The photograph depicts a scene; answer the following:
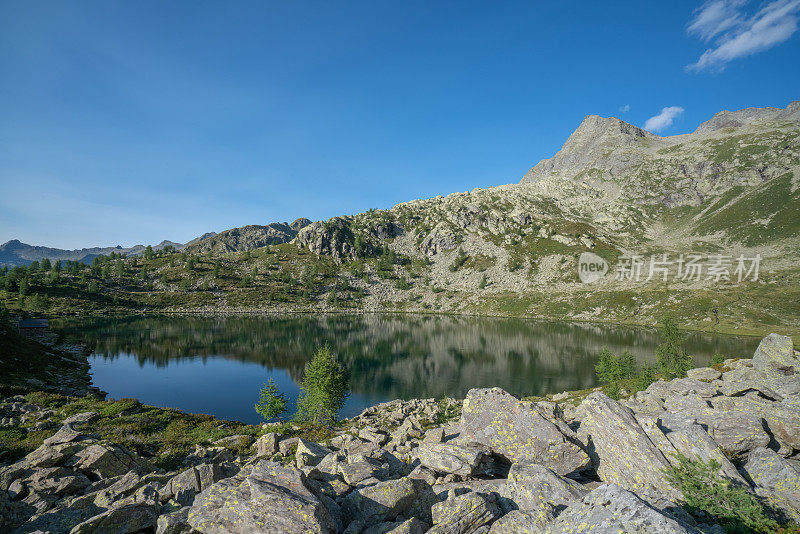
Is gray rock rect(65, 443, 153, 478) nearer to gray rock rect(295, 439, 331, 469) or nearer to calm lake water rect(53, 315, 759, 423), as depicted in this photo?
gray rock rect(295, 439, 331, 469)

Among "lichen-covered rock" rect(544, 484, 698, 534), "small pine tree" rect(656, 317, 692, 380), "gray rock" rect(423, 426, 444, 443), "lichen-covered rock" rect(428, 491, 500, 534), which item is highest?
"lichen-covered rock" rect(544, 484, 698, 534)

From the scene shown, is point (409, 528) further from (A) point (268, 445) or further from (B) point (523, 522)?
(A) point (268, 445)

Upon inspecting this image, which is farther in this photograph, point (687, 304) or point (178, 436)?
point (687, 304)

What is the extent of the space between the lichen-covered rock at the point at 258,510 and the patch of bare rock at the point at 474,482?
0.02m

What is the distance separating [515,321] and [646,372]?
117918mm

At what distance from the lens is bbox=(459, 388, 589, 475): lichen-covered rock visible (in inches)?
429

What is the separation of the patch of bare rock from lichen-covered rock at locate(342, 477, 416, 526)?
0.03m

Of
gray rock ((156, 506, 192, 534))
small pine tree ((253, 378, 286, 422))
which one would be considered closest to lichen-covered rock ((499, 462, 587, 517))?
gray rock ((156, 506, 192, 534))

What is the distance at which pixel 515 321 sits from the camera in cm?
16162

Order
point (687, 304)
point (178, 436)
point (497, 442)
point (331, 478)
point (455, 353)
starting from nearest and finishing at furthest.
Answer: point (331, 478)
point (497, 442)
point (178, 436)
point (455, 353)
point (687, 304)

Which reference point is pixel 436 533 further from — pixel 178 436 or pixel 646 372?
pixel 646 372

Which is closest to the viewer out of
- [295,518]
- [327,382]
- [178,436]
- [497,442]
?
[295,518]

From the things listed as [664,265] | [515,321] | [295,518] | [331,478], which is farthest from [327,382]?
[664,265]

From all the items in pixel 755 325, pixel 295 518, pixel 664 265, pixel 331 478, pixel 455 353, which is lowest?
pixel 455 353
